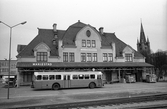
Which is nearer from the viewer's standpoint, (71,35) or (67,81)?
(67,81)

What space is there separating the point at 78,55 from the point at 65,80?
37.8ft

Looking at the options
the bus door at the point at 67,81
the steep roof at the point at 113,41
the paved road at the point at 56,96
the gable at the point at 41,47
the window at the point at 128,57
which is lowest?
the paved road at the point at 56,96

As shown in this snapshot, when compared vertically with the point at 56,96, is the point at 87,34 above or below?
above

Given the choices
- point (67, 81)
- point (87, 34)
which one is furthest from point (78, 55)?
point (67, 81)

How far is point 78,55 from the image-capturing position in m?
34.8

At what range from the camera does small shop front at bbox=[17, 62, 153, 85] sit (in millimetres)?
29128

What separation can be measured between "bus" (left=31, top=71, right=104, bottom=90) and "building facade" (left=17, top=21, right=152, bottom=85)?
5.94m

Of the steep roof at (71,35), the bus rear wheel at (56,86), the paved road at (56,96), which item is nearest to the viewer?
the paved road at (56,96)

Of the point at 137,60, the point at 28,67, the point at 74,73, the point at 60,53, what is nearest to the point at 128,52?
the point at 137,60

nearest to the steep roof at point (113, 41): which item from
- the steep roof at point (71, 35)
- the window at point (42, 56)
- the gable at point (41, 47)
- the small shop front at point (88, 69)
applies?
the small shop front at point (88, 69)

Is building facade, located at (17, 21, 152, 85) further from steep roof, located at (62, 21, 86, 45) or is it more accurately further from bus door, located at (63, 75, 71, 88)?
bus door, located at (63, 75, 71, 88)

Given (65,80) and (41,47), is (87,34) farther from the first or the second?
(65,80)

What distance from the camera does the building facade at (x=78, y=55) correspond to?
3100cm

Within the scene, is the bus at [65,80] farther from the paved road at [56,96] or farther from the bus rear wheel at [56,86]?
the paved road at [56,96]
